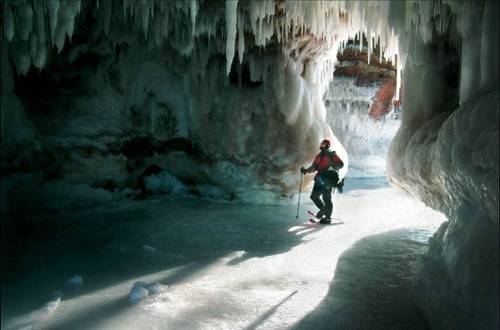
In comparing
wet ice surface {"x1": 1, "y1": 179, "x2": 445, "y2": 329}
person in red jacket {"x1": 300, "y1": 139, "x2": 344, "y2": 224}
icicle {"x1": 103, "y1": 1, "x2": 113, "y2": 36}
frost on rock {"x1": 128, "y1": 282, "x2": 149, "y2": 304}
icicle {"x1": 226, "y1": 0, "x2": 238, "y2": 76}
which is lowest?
wet ice surface {"x1": 1, "y1": 179, "x2": 445, "y2": 329}

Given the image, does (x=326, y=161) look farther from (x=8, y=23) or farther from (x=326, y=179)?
(x=8, y=23)

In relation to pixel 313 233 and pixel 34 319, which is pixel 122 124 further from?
pixel 34 319

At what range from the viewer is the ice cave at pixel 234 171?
3969 mm

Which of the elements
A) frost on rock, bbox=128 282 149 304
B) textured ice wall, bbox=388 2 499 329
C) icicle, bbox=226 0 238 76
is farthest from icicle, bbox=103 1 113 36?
textured ice wall, bbox=388 2 499 329

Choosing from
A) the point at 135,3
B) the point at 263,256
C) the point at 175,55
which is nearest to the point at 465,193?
the point at 263,256

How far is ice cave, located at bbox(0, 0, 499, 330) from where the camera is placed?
397 cm

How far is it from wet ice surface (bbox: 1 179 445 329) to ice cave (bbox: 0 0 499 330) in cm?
3

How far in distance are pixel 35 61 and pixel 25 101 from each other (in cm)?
217

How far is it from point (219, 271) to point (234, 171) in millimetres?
6229

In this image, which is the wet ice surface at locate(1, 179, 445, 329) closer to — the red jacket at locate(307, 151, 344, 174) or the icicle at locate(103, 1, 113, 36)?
the red jacket at locate(307, 151, 344, 174)

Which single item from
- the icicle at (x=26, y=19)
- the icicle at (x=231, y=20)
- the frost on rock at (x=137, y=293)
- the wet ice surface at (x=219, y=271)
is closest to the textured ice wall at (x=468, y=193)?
the wet ice surface at (x=219, y=271)

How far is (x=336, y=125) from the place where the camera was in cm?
2194

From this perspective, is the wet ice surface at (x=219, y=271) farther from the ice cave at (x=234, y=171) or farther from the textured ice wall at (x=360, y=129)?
the textured ice wall at (x=360, y=129)

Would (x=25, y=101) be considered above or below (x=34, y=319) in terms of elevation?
above
